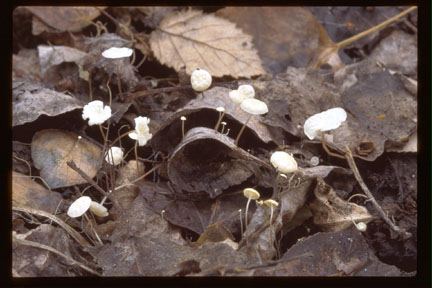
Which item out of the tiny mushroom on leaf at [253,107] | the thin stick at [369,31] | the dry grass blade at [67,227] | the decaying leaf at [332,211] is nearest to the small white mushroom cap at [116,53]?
the tiny mushroom on leaf at [253,107]

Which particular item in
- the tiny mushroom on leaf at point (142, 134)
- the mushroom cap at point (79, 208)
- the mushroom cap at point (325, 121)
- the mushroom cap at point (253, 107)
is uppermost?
the mushroom cap at point (253, 107)

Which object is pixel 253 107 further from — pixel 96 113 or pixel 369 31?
pixel 369 31

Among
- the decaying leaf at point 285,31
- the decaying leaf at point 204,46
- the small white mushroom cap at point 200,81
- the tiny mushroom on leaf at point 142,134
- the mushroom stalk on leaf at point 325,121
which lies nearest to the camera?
the mushroom stalk on leaf at point 325,121

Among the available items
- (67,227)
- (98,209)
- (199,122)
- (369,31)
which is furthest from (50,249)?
(369,31)

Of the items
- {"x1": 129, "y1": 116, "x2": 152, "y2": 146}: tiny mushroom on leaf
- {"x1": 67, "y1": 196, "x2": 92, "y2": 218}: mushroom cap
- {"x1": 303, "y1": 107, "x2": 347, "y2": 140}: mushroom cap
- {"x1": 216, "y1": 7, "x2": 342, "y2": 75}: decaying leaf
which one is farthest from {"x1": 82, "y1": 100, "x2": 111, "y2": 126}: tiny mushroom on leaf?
{"x1": 216, "y1": 7, "x2": 342, "y2": 75}: decaying leaf

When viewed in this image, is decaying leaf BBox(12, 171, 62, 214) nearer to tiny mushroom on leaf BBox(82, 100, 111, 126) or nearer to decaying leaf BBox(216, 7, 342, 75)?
tiny mushroom on leaf BBox(82, 100, 111, 126)

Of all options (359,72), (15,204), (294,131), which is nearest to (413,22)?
(359,72)

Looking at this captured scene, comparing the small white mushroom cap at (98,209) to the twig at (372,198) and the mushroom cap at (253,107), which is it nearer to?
the mushroom cap at (253,107)
